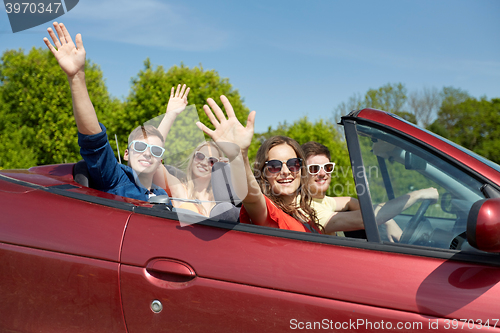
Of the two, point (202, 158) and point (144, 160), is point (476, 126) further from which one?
point (144, 160)

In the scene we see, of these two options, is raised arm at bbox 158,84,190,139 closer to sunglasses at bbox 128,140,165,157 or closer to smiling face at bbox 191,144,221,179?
sunglasses at bbox 128,140,165,157

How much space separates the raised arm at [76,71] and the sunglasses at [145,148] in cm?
37

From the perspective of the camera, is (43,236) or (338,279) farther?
(43,236)

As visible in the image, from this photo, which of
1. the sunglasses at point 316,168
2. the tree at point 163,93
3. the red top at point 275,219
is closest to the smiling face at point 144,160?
the red top at point 275,219

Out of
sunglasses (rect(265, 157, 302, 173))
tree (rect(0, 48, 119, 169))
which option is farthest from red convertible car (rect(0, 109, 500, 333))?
tree (rect(0, 48, 119, 169))

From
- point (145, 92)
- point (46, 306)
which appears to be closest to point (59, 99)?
point (145, 92)

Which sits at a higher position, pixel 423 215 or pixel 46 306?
pixel 423 215

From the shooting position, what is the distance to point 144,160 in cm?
216

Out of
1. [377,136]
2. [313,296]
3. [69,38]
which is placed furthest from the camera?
[69,38]

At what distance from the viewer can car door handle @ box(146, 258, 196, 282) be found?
135 centimetres

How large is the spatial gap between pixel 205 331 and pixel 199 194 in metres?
1.27

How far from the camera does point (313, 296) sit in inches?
49.5

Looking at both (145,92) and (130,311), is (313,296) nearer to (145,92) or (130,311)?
(130,311)

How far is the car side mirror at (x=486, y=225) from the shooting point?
112cm
